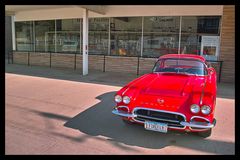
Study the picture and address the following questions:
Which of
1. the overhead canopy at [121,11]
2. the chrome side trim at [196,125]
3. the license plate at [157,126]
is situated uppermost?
the overhead canopy at [121,11]

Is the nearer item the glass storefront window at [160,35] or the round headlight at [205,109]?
the round headlight at [205,109]

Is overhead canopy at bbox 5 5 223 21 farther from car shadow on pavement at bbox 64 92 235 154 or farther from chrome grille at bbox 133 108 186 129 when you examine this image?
Result: chrome grille at bbox 133 108 186 129

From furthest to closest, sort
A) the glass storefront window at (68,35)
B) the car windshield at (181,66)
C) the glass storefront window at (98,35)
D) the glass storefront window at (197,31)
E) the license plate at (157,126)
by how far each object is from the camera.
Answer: the glass storefront window at (68,35), the glass storefront window at (98,35), the glass storefront window at (197,31), the car windshield at (181,66), the license plate at (157,126)

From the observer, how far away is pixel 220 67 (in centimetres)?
923

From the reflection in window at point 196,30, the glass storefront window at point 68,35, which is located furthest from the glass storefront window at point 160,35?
the glass storefront window at point 68,35

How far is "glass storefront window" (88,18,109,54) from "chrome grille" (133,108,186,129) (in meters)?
8.53

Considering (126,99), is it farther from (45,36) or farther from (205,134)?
(45,36)

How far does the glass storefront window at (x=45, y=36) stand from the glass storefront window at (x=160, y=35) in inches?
239

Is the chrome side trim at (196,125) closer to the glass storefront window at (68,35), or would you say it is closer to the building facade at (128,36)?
the building facade at (128,36)

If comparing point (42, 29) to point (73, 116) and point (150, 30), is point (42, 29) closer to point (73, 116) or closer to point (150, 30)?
point (150, 30)

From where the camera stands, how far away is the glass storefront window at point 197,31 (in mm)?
9578

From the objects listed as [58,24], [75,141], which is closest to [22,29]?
[58,24]

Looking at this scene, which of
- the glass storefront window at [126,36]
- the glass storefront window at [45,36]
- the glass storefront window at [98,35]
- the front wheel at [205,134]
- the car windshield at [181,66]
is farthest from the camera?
the glass storefront window at [45,36]

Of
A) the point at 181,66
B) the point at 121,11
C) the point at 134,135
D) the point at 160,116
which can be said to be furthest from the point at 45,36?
the point at 160,116
